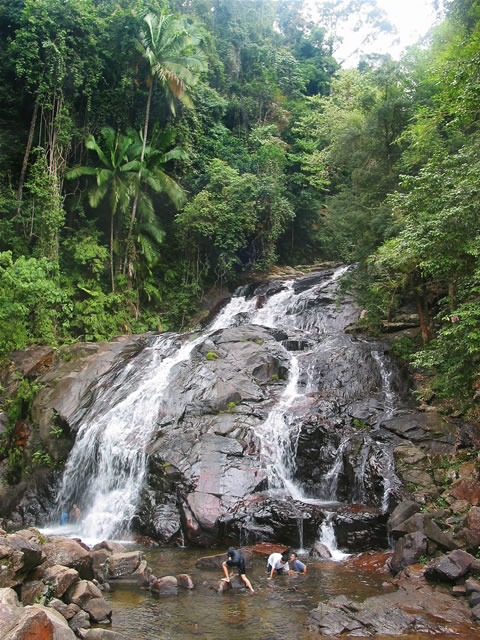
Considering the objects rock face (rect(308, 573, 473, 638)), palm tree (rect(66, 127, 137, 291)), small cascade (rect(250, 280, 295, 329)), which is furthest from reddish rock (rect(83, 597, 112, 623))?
palm tree (rect(66, 127, 137, 291))

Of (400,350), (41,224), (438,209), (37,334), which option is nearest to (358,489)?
(400,350)

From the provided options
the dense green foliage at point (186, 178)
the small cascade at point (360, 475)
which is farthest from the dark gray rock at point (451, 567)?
the dense green foliage at point (186, 178)

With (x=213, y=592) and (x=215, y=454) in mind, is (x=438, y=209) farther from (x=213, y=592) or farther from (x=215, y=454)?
(x=213, y=592)

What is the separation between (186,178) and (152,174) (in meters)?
3.43

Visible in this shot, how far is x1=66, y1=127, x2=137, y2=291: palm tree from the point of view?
23.0 m

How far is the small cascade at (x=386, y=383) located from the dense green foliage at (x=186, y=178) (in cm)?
163

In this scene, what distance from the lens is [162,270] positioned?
89.8 ft

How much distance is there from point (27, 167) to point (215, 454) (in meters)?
19.0

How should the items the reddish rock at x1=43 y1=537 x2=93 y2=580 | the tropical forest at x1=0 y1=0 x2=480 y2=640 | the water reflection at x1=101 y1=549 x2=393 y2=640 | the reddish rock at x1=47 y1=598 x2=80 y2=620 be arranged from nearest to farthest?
the reddish rock at x1=47 y1=598 x2=80 y2=620
the water reflection at x1=101 y1=549 x2=393 y2=640
the reddish rock at x1=43 y1=537 x2=93 y2=580
the tropical forest at x1=0 y1=0 x2=480 y2=640

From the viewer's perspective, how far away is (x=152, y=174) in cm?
2516

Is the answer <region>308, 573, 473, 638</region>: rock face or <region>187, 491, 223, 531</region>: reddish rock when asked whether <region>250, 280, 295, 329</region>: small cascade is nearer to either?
<region>187, 491, 223, 531</region>: reddish rock

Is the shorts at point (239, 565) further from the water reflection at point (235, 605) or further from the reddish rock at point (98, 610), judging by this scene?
the reddish rock at point (98, 610)

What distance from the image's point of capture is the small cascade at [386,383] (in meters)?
14.3

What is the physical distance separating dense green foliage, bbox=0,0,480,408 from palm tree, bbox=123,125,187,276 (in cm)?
11
